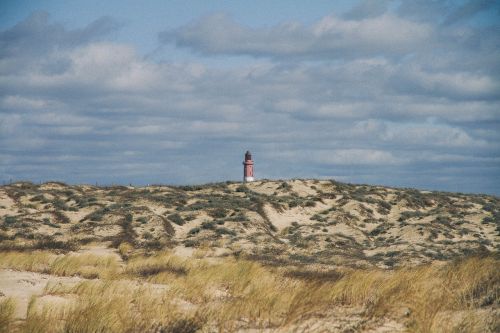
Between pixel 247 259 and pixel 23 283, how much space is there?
9.68m

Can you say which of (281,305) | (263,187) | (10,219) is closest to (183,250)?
(10,219)

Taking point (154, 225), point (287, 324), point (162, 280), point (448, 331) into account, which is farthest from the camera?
point (154, 225)

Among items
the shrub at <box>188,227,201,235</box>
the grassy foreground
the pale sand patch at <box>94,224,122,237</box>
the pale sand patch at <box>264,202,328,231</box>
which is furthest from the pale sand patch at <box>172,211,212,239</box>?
the grassy foreground

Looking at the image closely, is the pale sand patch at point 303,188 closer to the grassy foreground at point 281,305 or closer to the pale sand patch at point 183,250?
the pale sand patch at point 183,250

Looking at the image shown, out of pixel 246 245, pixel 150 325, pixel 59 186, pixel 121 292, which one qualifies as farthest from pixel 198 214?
pixel 150 325

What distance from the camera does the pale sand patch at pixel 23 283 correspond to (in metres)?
10.1

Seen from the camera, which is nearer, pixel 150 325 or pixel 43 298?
→ pixel 150 325

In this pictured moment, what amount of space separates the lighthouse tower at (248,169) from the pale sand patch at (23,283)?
39863mm

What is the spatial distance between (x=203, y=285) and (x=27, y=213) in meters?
26.8

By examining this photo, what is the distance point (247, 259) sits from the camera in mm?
20406

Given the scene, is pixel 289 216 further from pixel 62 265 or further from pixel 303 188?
pixel 62 265

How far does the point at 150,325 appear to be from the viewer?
7496mm

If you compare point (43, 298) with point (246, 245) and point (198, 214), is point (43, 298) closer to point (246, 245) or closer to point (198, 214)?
point (246, 245)

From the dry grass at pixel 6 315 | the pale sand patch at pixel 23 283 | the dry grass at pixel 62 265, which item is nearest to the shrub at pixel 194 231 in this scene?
the dry grass at pixel 62 265
